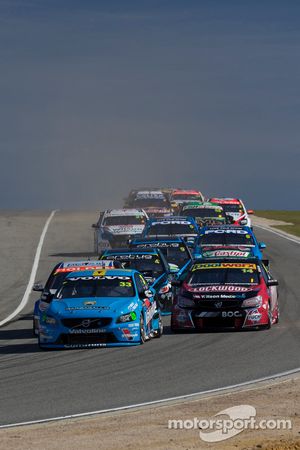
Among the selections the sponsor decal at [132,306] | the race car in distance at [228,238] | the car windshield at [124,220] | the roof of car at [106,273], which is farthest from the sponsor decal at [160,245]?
the car windshield at [124,220]

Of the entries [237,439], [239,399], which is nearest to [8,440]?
[237,439]

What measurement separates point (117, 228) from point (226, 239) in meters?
8.95

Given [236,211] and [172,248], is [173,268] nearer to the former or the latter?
[172,248]

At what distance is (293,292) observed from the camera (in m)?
30.6

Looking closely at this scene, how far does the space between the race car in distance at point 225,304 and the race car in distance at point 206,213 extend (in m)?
21.8

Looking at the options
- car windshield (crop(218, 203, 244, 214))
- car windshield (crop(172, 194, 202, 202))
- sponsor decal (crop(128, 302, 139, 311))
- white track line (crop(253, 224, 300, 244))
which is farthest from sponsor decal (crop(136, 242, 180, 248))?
car windshield (crop(172, 194, 202, 202))

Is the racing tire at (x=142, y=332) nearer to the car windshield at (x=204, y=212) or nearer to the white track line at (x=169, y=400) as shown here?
the white track line at (x=169, y=400)

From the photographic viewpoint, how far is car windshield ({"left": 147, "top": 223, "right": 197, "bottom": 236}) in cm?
3756

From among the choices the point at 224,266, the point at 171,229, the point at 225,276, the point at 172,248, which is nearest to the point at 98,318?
the point at 225,276

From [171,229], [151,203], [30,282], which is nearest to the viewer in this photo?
[30,282]

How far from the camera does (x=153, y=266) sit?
26.5 meters

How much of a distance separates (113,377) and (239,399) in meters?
2.63

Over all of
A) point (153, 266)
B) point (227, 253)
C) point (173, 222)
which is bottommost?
point (173, 222)

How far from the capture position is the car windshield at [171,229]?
123ft
